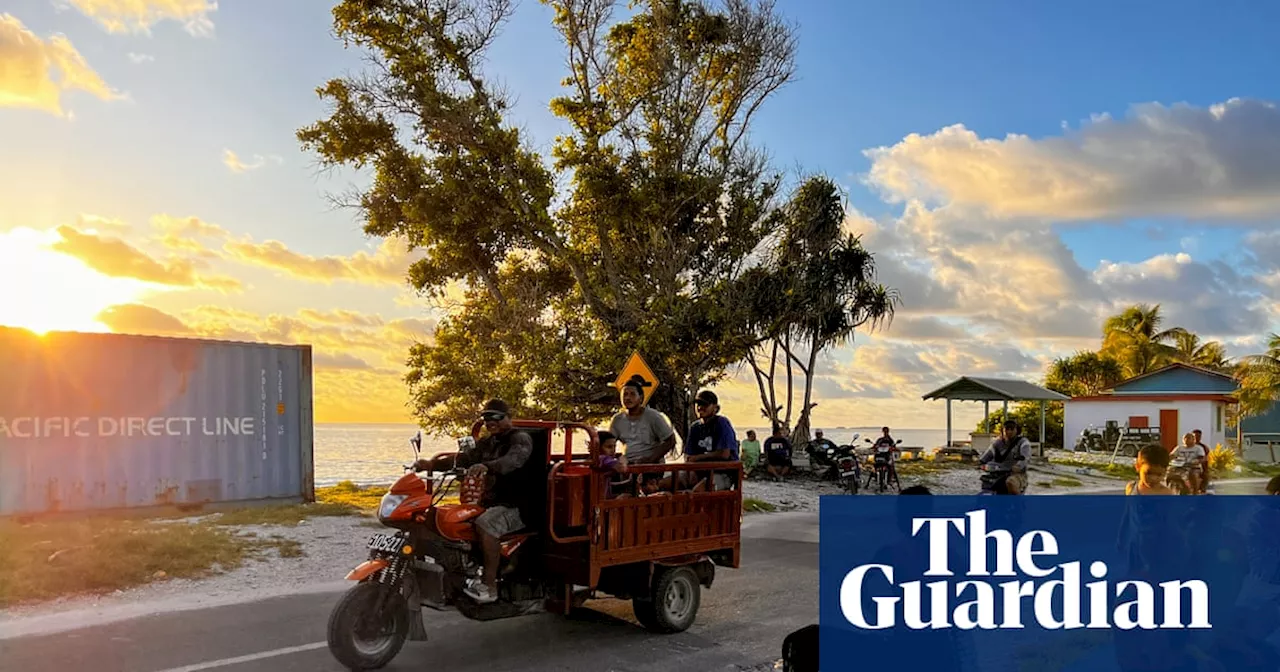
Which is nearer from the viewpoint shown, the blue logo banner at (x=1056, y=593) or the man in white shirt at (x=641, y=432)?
the blue logo banner at (x=1056, y=593)

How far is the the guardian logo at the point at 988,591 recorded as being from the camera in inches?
237

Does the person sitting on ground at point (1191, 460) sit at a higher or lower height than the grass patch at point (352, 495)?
higher

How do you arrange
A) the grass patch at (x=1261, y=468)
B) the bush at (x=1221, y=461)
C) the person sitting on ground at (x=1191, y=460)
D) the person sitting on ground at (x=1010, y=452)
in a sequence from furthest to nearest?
1. the grass patch at (x=1261, y=468)
2. the bush at (x=1221, y=461)
3. the person sitting on ground at (x=1191, y=460)
4. the person sitting on ground at (x=1010, y=452)

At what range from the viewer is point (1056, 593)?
651 cm

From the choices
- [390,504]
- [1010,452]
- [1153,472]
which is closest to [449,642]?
[390,504]

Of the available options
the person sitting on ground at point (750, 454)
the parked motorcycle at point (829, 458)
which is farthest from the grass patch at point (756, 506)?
the person sitting on ground at point (750, 454)

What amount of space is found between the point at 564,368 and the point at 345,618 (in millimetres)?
16410

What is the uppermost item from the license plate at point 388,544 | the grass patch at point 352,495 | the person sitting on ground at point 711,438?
the person sitting on ground at point 711,438

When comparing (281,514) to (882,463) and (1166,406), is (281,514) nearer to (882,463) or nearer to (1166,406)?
(882,463)

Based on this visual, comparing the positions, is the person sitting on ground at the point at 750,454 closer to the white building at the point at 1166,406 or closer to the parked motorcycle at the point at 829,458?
the parked motorcycle at the point at 829,458

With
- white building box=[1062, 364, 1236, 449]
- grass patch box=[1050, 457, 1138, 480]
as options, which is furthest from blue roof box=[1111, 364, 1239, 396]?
grass patch box=[1050, 457, 1138, 480]

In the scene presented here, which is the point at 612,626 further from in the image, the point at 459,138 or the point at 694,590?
the point at 459,138

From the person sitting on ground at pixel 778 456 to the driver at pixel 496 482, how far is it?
666 inches

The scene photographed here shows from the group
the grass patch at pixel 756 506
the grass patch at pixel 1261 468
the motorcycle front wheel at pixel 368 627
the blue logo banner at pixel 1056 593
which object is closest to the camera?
the blue logo banner at pixel 1056 593
